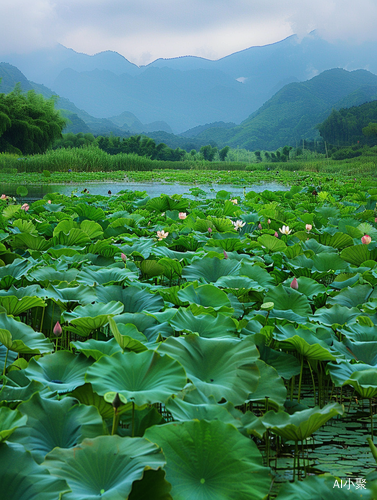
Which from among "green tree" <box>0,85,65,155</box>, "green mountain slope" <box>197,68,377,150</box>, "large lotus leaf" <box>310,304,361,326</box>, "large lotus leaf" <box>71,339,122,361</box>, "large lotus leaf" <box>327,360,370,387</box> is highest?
"green mountain slope" <box>197,68,377,150</box>

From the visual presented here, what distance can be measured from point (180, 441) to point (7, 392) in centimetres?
45

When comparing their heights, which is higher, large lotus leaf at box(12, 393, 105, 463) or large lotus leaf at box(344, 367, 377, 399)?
large lotus leaf at box(12, 393, 105, 463)

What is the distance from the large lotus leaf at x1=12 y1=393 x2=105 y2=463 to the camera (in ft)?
2.55

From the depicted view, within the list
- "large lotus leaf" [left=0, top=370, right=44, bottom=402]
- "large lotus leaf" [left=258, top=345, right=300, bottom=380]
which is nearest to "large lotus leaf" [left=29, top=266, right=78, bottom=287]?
"large lotus leaf" [left=0, top=370, right=44, bottom=402]

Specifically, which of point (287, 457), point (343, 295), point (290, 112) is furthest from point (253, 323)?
point (290, 112)

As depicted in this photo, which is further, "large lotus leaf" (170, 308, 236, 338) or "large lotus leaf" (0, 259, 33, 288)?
"large lotus leaf" (0, 259, 33, 288)

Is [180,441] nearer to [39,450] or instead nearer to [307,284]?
[39,450]

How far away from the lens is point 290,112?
8356 cm

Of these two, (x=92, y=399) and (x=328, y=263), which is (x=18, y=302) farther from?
(x=328, y=263)

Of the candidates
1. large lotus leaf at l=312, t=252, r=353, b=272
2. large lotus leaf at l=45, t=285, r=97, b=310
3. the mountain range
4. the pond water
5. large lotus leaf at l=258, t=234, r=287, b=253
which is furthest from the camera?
the mountain range

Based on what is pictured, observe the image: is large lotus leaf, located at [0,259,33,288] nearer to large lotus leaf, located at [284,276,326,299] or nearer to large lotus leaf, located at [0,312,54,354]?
large lotus leaf, located at [0,312,54,354]

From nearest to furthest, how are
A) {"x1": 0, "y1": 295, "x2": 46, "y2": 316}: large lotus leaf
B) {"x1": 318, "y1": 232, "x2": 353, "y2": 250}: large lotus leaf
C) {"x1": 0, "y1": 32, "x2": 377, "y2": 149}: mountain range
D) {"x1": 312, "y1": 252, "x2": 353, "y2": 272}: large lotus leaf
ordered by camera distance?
{"x1": 0, "y1": 295, "x2": 46, "y2": 316}: large lotus leaf < {"x1": 312, "y1": 252, "x2": 353, "y2": 272}: large lotus leaf < {"x1": 318, "y1": 232, "x2": 353, "y2": 250}: large lotus leaf < {"x1": 0, "y1": 32, "x2": 377, "y2": 149}: mountain range

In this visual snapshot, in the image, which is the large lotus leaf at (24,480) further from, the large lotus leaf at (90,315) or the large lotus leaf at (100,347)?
the large lotus leaf at (90,315)

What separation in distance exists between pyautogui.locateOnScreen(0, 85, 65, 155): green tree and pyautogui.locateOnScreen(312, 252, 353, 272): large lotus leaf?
18821 millimetres
